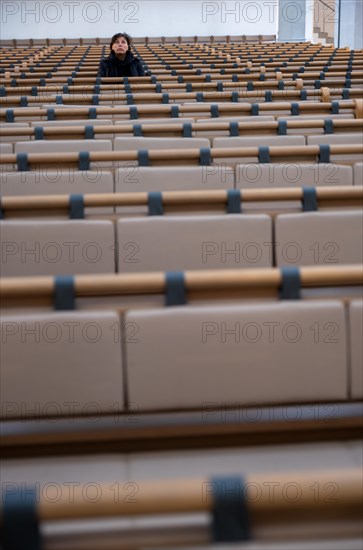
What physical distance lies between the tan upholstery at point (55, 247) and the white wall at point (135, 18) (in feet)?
10.9

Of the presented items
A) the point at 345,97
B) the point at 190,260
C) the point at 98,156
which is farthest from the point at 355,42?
the point at 190,260

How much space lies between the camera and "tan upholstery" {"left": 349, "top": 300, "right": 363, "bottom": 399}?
339 millimetres

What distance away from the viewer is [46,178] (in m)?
0.62

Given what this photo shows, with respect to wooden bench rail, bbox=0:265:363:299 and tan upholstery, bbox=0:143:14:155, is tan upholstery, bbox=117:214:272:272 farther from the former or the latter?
tan upholstery, bbox=0:143:14:155

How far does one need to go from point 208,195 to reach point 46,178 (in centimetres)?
19

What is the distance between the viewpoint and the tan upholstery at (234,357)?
332 mm

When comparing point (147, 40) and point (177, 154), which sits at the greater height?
point (147, 40)

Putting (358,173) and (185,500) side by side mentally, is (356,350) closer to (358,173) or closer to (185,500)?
(185,500)

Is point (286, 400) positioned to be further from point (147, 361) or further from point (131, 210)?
point (131, 210)

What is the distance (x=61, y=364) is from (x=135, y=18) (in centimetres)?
354

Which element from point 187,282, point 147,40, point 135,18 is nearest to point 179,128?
point 187,282

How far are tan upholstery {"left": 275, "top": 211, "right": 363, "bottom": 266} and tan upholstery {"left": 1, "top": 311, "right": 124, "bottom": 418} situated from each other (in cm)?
20

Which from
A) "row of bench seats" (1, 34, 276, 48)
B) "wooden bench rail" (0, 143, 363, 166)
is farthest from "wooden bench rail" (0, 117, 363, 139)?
"row of bench seats" (1, 34, 276, 48)

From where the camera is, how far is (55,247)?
483 mm
